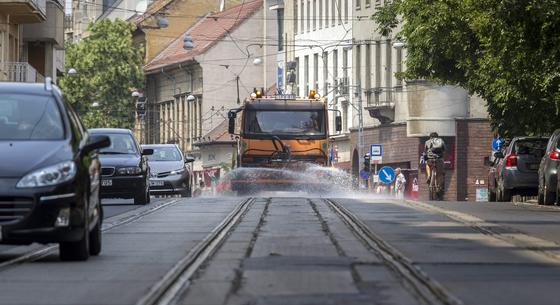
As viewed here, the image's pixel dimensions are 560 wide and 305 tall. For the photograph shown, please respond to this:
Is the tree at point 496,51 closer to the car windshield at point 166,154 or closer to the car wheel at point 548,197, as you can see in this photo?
the car wheel at point 548,197

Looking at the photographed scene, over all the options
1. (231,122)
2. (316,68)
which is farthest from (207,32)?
(231,122)

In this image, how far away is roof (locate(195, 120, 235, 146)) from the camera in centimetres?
11306

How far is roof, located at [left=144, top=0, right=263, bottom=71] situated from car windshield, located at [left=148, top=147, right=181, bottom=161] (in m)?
68.5

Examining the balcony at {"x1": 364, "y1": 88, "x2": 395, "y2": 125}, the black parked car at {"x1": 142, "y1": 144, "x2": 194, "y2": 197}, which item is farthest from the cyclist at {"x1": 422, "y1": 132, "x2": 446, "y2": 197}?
the balcony at {"x1": 364, "y1": 88, "x2": 395, "y2": 125}

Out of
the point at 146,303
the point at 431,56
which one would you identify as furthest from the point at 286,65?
the point at 146,303

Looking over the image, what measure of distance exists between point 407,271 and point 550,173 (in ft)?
71.6

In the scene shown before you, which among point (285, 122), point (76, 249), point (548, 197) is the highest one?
point (285, 122)

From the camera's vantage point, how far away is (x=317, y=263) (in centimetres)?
1614

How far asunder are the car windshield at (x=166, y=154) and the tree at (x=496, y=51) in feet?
22.9

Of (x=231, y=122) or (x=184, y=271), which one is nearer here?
(x=184, y=271)

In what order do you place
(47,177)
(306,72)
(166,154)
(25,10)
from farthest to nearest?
(306,72), (25,10), (166,154), (47,177)

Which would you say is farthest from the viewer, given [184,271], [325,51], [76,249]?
[325,51]

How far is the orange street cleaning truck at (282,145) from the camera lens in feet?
157

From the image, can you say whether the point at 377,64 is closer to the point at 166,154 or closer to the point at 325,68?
the point at 325,68
